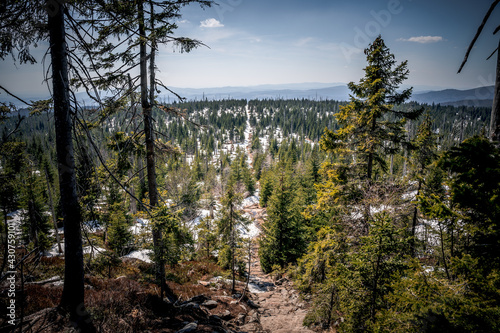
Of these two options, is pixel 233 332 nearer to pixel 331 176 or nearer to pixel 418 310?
pixel 418 310

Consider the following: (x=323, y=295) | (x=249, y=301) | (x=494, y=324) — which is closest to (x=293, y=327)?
(x=323, y=295)

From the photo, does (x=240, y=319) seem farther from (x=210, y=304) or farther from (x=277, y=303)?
(x=277, y=303)

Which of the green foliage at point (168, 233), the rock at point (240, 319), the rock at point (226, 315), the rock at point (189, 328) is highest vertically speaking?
the green foliage at point (168, 233)

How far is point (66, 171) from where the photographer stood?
12.9ft

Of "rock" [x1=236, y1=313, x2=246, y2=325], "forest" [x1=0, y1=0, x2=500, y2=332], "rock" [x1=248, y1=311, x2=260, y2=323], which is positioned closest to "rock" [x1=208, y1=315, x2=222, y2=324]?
"forest" [x1=0, y1=0, x2=500, y2=332]

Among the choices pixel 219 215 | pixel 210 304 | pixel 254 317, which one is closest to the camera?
pixel 210 304

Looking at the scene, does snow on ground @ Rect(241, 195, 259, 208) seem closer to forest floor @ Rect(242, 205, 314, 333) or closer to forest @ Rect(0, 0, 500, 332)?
forest floor @ Rect(242, 205, 314, 333)

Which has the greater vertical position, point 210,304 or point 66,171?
point 66,171

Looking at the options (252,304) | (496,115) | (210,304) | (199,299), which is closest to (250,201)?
(252,304)

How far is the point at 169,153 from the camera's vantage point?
9008mm

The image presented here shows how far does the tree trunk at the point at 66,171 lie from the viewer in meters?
3.76

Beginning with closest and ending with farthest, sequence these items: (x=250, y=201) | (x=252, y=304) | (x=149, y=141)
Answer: (x=149, y=141) < (x=252, y=304) < (x=250, y=201)

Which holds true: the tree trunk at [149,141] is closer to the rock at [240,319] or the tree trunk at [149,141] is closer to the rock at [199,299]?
the rock at [199,299]

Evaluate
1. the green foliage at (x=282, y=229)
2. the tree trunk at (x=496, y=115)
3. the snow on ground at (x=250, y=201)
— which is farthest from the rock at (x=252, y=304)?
the snow on ground at (x=250, y=201)
